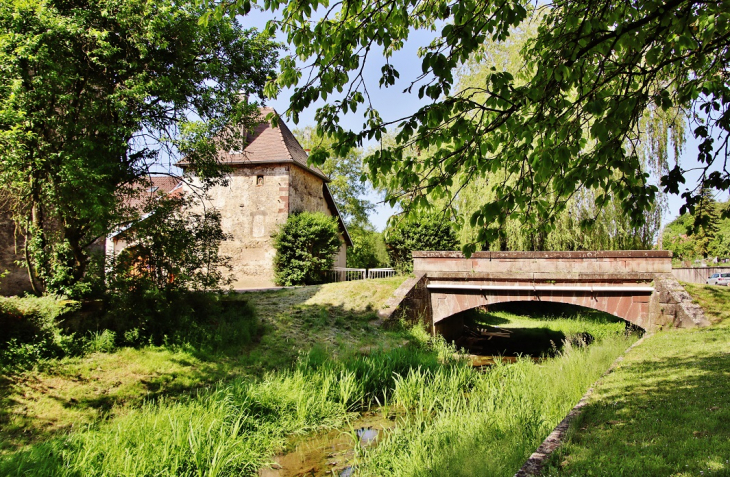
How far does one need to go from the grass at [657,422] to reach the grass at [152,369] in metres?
5.74

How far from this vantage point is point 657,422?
156 inches

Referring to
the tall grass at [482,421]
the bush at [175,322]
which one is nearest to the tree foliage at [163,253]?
the bush at [175,322]

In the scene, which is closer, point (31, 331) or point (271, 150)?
point (31, 331)

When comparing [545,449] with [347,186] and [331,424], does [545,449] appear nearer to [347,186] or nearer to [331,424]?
[331,424]

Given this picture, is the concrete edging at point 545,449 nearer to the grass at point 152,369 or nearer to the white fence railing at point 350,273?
the grass at point 152,369

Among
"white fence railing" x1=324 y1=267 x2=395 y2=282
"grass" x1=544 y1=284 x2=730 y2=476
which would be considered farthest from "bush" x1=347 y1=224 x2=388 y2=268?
"grass" x1=544 y1=284 x2=730 y2=476

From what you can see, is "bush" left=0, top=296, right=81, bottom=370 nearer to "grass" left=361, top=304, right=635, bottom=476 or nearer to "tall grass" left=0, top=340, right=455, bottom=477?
"tall grass" left=0, top=340, right=455, bottom=477

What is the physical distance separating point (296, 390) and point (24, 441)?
350cm

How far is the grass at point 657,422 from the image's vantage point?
10.3ft

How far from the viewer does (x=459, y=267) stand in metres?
13.8

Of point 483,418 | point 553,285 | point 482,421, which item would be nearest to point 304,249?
point 553,285

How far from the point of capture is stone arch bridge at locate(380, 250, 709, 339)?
11.2 meters

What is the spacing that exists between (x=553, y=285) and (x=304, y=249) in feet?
32.3

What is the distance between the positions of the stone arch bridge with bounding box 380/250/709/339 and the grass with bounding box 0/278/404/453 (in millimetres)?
1773
